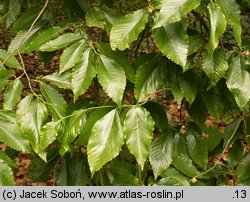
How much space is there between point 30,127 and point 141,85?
44 cm

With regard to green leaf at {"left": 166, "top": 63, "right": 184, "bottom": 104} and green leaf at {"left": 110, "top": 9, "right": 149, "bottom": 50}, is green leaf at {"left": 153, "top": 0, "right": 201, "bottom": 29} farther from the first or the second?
green leaf at {"left": 166, "top": 63, "right": 184, "bottom": 104}

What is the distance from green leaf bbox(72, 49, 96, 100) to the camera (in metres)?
1.20

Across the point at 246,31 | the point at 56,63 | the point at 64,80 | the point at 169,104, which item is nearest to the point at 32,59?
the point at 56,63

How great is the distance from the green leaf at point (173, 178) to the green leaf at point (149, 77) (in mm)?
303

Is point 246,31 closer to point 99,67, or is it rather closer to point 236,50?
point 236,50

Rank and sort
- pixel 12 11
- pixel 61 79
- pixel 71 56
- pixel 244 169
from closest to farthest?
pixel 71 56 < pixel 61 79 < pixel 244 169 < pixel 12 11

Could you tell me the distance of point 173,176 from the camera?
1.39 meters

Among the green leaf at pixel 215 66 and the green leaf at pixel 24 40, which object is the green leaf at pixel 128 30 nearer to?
the green leaf at pixel 215 66

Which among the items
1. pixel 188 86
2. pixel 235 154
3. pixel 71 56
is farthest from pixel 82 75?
pixel 235 154

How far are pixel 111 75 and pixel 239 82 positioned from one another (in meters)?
0.44

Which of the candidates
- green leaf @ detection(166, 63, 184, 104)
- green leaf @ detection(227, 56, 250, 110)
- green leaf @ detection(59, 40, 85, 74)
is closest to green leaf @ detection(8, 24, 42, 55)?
green leaf @ detection(59, 40, 85, 74)

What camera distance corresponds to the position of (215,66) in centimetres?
132

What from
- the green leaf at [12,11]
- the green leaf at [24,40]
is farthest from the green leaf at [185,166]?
the green leaf at [12,11]

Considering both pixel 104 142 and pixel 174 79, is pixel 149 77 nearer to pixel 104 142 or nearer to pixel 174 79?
pixel 174 79
